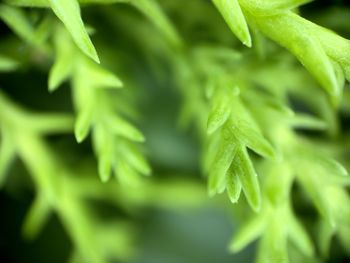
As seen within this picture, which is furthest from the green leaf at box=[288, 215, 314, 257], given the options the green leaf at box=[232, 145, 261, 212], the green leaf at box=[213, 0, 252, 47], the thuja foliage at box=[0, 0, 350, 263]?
the green leaf at box=[213, 0, 252, 47]

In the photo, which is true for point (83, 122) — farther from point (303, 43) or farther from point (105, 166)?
point (303, 43)

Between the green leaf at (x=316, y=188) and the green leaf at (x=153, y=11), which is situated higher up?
the green leaf at (x=153, y=11)

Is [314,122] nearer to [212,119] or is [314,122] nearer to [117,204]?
[212,119]

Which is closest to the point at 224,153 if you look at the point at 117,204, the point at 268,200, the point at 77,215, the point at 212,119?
the point at 212,119

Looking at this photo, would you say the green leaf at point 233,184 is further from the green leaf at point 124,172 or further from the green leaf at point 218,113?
the green leaf at point 124,172

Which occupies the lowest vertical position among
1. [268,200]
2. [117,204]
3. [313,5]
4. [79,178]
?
[117,204]

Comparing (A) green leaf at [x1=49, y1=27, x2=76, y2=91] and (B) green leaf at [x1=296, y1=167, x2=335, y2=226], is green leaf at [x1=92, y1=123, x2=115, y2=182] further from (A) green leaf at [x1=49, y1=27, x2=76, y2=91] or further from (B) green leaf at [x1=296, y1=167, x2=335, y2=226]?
(B) green leaf at [x1=296, y1=167, x2=335, y2=226]

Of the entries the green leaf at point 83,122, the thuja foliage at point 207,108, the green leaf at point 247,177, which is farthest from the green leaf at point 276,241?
the green leaf at point 83,122

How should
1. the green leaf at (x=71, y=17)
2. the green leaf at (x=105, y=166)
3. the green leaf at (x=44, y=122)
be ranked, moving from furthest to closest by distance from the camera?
the green leaf at (x=44, y=122) < the green leaf at (x=105, y=166) < the green leaf at (x=71, y=17)

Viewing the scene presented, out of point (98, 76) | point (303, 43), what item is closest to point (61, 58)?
point (98, 76)
